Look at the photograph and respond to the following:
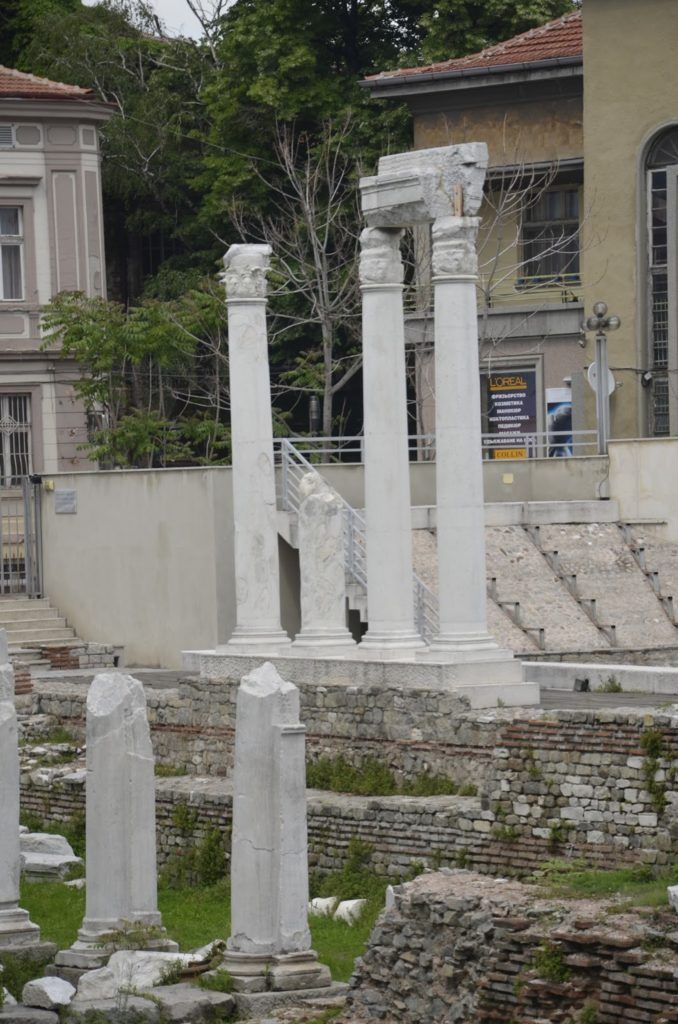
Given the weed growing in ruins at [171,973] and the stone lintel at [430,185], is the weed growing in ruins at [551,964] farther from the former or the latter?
the stone lintel at [430,185]

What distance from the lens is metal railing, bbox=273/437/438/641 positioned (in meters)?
26.3

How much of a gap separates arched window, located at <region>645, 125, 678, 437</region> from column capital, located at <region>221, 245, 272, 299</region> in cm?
1164

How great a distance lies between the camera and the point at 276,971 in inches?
598

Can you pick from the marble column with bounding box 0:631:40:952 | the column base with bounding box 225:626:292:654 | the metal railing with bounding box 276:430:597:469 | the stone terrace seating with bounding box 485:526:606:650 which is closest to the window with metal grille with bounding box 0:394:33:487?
the metal railing with bounding box 276:430:597:469

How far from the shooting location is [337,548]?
22953 mm

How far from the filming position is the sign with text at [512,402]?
1420 inches

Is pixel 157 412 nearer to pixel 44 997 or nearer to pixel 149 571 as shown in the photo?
pixel 149 571

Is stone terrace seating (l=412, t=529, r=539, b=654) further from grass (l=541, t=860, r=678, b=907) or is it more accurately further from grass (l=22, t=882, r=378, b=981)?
grass (l=541, t=860, r=678, b=907)

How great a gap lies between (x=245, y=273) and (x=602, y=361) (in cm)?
1051

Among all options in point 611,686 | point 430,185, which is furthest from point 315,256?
point 611,686

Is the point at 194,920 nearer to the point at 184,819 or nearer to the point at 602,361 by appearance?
the point at 184,819

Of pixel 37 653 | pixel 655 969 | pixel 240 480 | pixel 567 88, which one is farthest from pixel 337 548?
pixel 567 88

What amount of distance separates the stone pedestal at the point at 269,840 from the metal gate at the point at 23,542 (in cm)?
1591

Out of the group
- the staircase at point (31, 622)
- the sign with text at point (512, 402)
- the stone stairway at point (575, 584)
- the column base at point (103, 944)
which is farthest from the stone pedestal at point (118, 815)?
the sign with text at point (512, 402)
